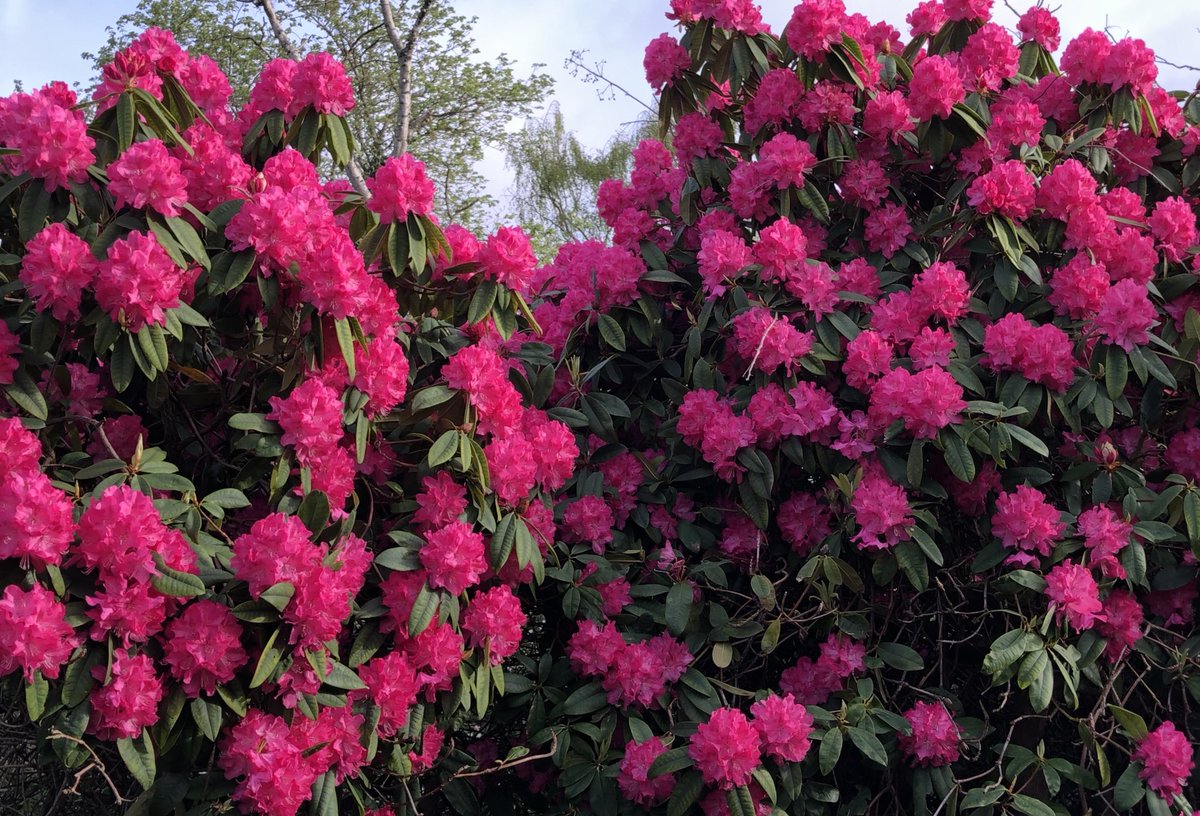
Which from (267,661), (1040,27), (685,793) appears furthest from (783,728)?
(1040,27)

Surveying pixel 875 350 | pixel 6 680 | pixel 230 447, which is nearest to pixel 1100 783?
pixel 875 350

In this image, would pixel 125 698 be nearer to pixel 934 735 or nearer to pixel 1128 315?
pixel 934 735

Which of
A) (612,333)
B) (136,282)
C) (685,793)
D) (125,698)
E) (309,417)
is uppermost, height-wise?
(136,282)

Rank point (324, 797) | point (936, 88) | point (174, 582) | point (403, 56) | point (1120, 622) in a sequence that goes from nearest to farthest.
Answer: point (174, 582), point (324, 797), point (1120, 622), point (936, 88), point (403, 56)

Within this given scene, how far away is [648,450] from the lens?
8.79ft

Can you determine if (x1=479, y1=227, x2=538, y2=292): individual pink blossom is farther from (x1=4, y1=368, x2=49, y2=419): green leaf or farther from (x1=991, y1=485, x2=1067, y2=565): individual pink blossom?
(x1=991, y1=485, x2=1067, y2=565): individual pink blossom

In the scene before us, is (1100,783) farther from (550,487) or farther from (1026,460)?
(550,487)

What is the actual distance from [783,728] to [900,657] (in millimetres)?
342

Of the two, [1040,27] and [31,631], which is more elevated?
[1040,27]

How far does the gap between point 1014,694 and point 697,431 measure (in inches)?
35.3

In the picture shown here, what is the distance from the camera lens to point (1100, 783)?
7.70ft

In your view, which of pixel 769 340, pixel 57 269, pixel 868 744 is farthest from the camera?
pixel 769 340

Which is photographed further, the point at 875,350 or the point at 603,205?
the point at 603,205

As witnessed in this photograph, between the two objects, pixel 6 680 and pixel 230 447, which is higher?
pixel 230 447
